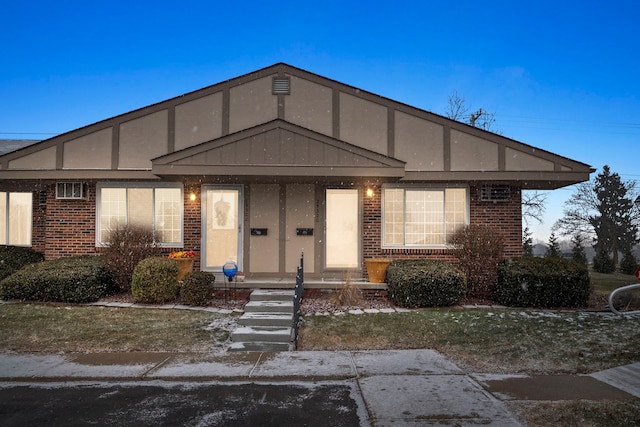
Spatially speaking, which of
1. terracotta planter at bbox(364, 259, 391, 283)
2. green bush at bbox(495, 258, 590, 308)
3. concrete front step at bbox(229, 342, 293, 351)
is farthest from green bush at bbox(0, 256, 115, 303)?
green bush at bbox(495, 258, 590, 308)

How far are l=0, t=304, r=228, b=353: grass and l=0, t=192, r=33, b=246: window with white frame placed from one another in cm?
447

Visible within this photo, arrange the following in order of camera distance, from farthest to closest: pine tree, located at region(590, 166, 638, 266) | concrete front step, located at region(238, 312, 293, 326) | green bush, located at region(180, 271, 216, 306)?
pine tree, located at region(590, 166, 638, 266) → green bush, located at region(180, 271, 216, 306) → concrete front step, located at region(238, 312, 293, 326)

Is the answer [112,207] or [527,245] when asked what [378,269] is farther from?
[527,245]

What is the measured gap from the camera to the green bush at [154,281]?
9.52 metres

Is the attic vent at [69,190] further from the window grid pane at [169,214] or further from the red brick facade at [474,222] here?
the red brick facade at [474,222]

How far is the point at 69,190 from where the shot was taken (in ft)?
39.0

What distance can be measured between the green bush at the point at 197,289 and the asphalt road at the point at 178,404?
164 inches

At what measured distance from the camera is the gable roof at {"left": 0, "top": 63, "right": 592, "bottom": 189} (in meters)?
11.4

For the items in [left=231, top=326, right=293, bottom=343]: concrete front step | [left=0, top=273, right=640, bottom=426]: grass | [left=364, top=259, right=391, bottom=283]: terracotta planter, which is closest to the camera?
[left=0, top=273, right=640, bottom=426]: grass

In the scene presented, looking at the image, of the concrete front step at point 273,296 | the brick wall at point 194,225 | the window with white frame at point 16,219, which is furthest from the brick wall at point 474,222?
the window with white frame at point 16,219

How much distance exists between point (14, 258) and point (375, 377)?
11.0 m

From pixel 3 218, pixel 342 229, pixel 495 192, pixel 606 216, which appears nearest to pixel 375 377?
pixel 342 229

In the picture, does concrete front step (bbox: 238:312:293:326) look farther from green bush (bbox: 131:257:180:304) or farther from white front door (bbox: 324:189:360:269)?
white front door (bbox: 324:189:360:269)

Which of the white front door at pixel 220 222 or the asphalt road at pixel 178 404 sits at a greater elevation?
the white front door at pixel 220 222
